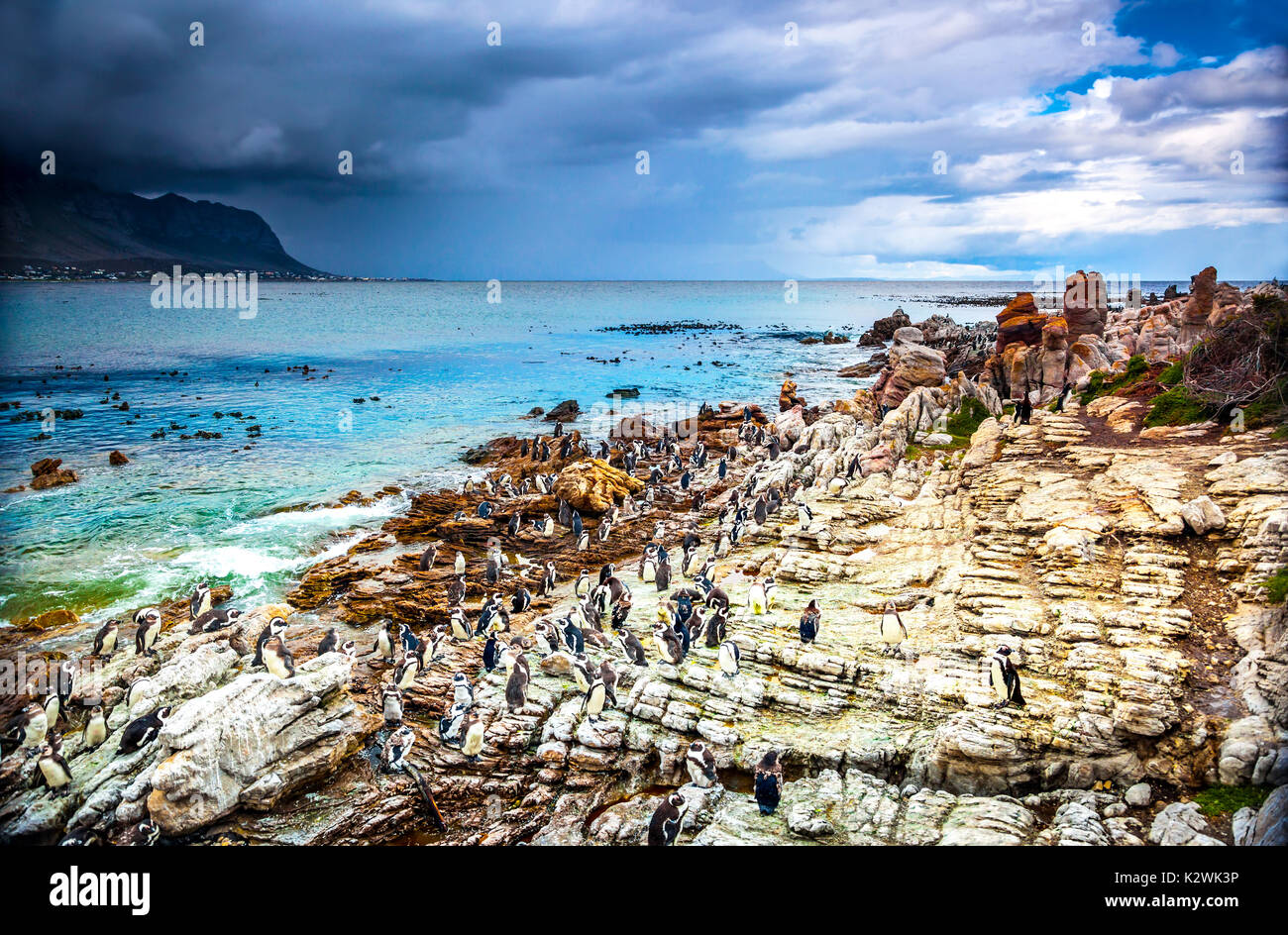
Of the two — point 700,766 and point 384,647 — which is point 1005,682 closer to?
point 700,766

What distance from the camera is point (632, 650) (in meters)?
11.8

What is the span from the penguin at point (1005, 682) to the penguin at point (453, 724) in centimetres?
786

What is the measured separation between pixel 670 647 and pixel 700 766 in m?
2.73

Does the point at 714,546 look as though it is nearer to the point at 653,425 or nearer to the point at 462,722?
the point at 462,722

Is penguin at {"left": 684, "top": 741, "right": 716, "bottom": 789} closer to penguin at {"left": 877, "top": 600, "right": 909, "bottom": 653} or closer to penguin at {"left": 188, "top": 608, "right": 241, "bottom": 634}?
penguin at {"left": 877, "top": 600, "right": 909, "bottom": 653}

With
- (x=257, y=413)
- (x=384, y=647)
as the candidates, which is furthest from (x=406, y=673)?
(x=257, y=413)

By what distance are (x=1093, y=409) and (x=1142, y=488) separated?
10417 millimetres

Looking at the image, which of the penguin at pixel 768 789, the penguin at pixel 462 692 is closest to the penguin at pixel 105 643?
the penguin at pixel 462 692

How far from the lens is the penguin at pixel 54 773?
29.4ft

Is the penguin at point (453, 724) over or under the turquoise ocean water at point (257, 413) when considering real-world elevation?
under

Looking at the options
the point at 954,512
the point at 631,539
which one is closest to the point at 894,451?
the point at 954,512

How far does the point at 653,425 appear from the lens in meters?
37.6

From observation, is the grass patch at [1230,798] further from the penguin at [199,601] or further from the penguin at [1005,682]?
the penguin at [199,601]

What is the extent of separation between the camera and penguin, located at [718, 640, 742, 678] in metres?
11.0
